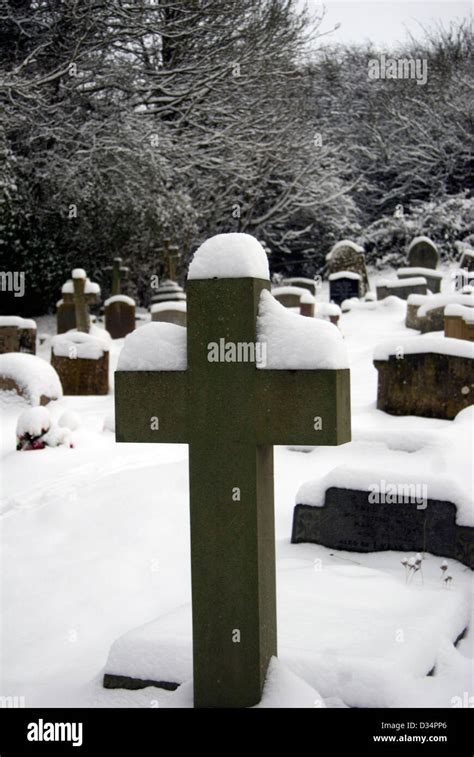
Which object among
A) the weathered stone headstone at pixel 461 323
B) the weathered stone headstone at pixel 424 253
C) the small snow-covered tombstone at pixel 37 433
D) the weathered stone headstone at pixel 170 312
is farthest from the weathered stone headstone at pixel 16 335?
the weathered stone headstone at pixel 424 253

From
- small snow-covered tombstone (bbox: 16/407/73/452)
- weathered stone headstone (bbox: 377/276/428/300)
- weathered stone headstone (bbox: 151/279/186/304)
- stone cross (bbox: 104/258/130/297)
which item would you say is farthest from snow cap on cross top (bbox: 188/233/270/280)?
weathered stone headstone (bbox: 377/276/428/300)

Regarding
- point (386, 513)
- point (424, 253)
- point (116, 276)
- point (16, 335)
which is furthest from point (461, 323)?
point (424, 253)

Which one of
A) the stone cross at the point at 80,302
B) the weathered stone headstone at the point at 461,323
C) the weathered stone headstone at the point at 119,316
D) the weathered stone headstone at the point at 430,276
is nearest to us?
the weathered stone headstone at the point at 461,323

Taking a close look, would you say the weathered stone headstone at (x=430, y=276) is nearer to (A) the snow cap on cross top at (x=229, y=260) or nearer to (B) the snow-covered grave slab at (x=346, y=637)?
(B) the snow-covered grave slab at (x=346, y=637)

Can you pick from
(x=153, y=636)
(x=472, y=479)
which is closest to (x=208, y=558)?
(x=153, y=636)

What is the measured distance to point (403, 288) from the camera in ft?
61.2

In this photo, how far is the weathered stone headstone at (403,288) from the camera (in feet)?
60.6

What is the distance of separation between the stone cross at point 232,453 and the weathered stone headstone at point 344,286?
17.0m

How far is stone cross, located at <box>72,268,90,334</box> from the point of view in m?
14.8

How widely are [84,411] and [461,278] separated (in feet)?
30.7

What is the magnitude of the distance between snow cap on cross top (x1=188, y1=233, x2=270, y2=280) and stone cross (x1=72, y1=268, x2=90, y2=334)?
11.7 metres

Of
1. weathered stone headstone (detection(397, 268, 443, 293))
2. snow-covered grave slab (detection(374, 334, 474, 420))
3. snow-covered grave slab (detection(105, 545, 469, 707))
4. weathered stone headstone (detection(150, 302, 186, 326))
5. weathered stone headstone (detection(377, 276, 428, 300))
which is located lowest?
snow-covered grave slab (detection(105, 545, 469, 707))

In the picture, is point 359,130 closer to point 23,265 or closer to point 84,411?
point 23,265

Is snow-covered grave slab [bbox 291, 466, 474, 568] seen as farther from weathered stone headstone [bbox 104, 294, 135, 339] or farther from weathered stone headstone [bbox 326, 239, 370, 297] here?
weathered stone headstone [bbox 326, 239, 370, 297]
